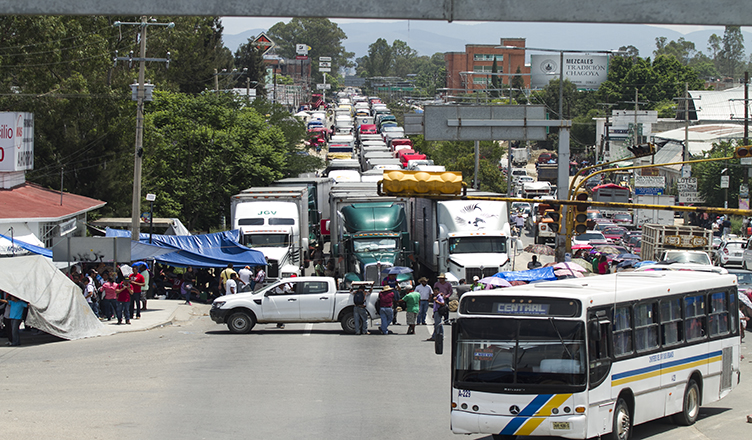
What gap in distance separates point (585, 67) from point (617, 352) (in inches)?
3408

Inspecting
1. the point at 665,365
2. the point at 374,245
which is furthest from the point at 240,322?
the point at 665,365

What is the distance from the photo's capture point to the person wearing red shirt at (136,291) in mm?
24797

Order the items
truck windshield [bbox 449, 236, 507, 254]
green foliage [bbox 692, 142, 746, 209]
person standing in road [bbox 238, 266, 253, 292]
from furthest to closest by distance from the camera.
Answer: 1. green foliage [bbox 692, 142, 746, 209]
2. truck windshield [bbox 449, 236, 507, 254]
3. person standing in road [bbox 238, 266, 253, 292]

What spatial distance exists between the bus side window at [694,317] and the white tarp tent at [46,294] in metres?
14.8

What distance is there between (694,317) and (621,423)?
3035mm

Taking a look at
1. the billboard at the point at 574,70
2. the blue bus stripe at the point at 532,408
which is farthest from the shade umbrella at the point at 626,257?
the billboard at the point at 574,70

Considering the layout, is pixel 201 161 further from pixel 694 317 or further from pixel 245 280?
pixel 694 317

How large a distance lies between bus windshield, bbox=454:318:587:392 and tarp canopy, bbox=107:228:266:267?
17859 millimetres

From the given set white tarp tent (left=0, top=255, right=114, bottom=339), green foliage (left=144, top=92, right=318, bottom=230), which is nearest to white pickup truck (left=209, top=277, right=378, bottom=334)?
white tarp tent (left=0, top=255, right=114, bottom=339)

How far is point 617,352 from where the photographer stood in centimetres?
1210

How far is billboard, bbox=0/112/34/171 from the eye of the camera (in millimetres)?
28859

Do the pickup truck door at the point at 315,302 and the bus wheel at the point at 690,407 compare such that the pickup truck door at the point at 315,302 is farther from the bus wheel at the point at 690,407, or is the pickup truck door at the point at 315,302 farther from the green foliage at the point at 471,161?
the green foliage at the point at 471,161

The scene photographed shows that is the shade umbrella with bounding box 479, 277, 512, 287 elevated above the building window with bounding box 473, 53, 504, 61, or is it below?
below

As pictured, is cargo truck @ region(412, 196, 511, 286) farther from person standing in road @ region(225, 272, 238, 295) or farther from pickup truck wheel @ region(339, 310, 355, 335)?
person standing in road @ region(225, 272, 238, 295)
